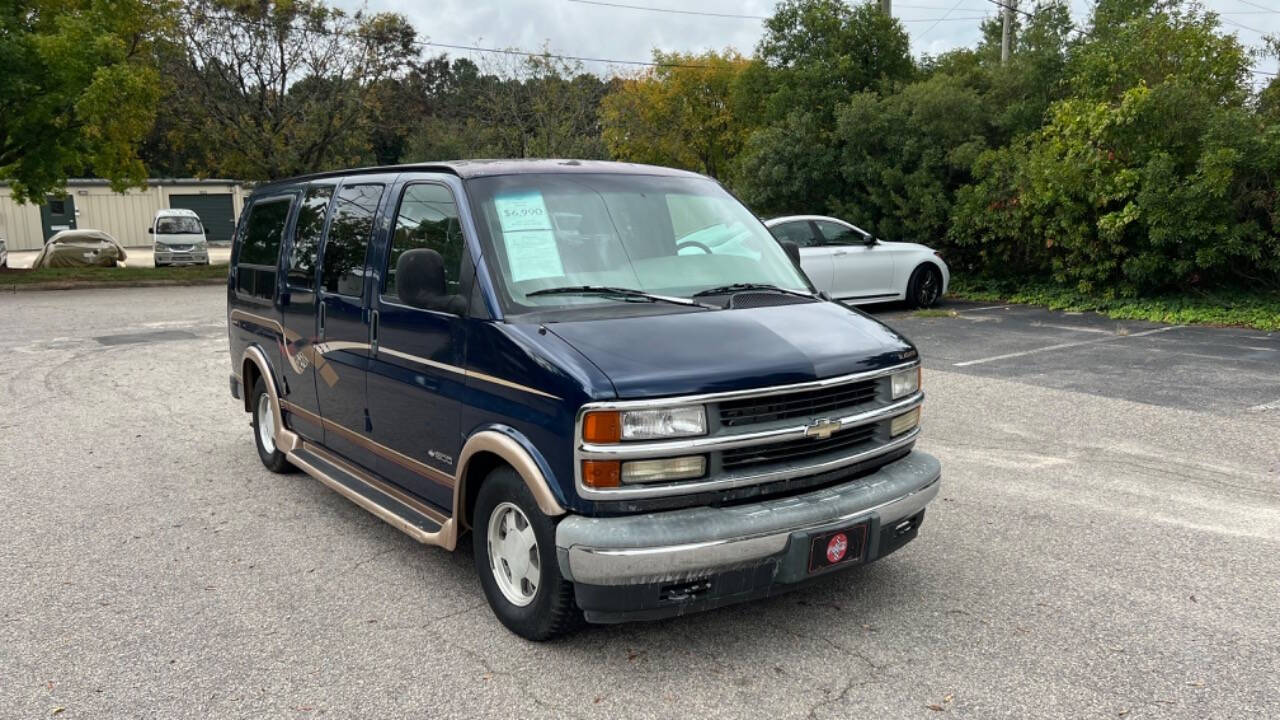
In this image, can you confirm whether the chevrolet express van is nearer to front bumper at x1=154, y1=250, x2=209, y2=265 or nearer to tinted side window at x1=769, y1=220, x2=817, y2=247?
tinted side window at x1=769, y1=220, x2=817, y2=247

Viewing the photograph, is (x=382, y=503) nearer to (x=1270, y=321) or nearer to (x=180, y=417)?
(x=180, y=417)

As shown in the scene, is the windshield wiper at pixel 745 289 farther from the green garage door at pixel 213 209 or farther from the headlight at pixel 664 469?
the green garage door at pixel 213 209

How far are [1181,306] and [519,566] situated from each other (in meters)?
13.2

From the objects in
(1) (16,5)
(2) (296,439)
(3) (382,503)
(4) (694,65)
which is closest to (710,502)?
(3) (382,503)

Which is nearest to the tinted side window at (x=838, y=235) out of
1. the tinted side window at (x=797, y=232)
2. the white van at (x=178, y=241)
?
the tinted side window at (x=797, y=232)

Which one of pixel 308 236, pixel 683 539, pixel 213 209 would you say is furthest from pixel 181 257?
pixel 683 539

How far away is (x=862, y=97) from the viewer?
60.2 ft

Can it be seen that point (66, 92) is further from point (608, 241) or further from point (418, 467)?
point (608, 241)

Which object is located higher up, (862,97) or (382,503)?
(862,97)

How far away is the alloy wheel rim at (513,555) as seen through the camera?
12.6ft

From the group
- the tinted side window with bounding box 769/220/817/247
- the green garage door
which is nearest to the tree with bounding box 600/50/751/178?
the green garage door

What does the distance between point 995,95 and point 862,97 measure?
96.4 inches

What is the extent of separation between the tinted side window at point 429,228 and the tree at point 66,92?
19.6 metres

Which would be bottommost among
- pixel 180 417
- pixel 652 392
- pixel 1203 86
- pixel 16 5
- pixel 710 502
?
pixel 180 417
